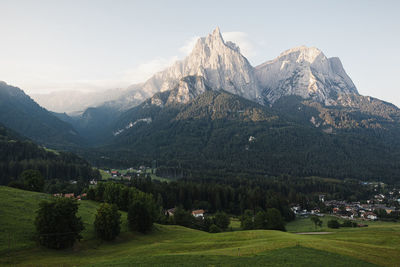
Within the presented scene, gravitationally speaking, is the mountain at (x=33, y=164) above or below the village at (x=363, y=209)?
above

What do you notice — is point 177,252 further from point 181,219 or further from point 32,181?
point 32,181

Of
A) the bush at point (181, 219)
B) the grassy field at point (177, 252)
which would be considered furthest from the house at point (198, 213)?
the grassy field at point (177, 252)

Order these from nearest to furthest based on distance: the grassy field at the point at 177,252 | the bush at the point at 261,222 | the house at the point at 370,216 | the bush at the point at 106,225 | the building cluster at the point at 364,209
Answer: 1. the grassy field at the point at 177,252
2. the bush at the point at 106,225
3. the bush at the point at 261,222
4. the house at the point at 370,216
5. the building cluster at the point at 364,209

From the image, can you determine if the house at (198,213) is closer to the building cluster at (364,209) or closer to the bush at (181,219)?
the bush at (181,219)

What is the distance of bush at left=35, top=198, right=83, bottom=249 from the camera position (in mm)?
44031

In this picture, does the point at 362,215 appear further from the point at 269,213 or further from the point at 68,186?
the point at 68,186

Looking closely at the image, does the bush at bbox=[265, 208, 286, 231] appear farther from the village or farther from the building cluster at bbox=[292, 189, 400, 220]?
the building cluster at bbox=[292, 189, 400, 220]

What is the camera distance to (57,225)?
4509 cm

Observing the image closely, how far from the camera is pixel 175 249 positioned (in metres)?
45.4

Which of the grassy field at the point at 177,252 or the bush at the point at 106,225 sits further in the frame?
the bush at the point at 106,225

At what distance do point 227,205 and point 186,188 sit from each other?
24796mm

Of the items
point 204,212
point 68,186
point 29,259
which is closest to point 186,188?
point 204,212

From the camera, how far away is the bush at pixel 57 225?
4403 centimetres

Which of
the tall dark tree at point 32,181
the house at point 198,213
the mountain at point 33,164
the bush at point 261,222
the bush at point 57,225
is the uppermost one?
the mountain at point 33,164
